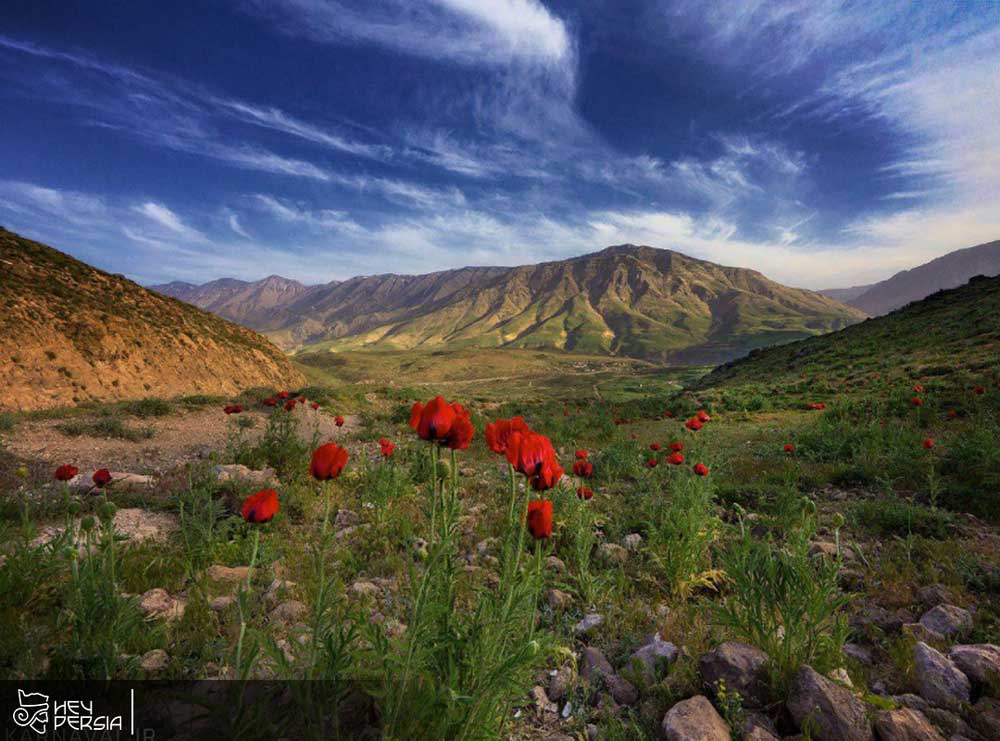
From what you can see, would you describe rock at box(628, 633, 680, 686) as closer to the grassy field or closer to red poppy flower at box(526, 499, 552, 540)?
the grassy field

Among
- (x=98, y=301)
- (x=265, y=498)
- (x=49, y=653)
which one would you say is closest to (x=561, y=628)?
(x=265, y=498)

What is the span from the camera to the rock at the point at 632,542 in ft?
13.9

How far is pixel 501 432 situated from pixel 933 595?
358 cm

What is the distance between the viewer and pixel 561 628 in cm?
295

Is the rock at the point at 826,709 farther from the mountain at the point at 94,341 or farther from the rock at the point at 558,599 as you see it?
the mountain at the point at 94,341

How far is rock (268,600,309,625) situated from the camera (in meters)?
2.93

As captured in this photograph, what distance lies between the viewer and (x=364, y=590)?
3.30 metres

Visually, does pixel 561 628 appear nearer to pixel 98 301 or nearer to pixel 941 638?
pixel 941 638

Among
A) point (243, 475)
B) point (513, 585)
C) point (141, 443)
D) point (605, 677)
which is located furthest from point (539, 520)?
point (141, 443)

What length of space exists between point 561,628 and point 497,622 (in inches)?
59.7

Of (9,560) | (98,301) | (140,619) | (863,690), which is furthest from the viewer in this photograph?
(98,301)

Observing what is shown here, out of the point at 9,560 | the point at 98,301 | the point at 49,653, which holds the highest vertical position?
the point at 98,301

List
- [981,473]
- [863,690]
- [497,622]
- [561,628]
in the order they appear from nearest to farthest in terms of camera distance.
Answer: [497,622] → [863,690] → [561,628] → [981,473]

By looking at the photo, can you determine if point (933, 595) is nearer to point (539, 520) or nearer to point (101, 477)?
point (539, 520)
